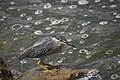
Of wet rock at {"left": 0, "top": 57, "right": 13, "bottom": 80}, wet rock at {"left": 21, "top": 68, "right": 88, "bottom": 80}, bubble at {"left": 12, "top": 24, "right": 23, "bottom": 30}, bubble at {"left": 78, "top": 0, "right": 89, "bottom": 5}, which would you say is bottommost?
bubble at {"left": 12, "top": 24, "right": 23, "bottom": 30}

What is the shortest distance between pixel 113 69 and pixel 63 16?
10.4 ft

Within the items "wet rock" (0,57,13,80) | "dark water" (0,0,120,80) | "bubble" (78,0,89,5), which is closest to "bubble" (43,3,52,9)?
"dark water" (0,0,120,80)

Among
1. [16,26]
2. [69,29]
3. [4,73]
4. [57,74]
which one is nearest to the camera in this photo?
[4,73]

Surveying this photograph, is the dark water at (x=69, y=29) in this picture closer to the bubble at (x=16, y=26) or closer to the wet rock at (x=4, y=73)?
the bubble at (x=16, y=26)

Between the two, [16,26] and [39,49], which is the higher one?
[39,49]

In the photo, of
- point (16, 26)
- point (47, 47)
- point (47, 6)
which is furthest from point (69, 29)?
point (47, 47)

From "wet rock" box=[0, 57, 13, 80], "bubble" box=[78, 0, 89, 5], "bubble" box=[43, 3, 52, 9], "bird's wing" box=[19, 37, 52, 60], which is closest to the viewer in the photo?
"wet rock" box=[0, 57, 13, 80]

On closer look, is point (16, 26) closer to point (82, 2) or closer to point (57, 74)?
point (82, 2)

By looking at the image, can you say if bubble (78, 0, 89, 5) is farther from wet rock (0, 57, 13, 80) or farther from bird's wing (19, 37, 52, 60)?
wet rock (0, 57, 13, 80)

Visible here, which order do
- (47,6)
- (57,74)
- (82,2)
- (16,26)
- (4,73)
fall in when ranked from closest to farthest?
(4,73), (57,74), (16,26), (82,2), (47,6)

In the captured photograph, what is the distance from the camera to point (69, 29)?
977 centimetres

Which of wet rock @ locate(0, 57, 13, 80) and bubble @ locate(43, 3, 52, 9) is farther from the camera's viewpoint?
bubble @ locate(43, 3, 52, 9)

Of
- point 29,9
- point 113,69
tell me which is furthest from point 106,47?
point 29,9

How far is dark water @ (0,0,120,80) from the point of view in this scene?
27.1 ft
